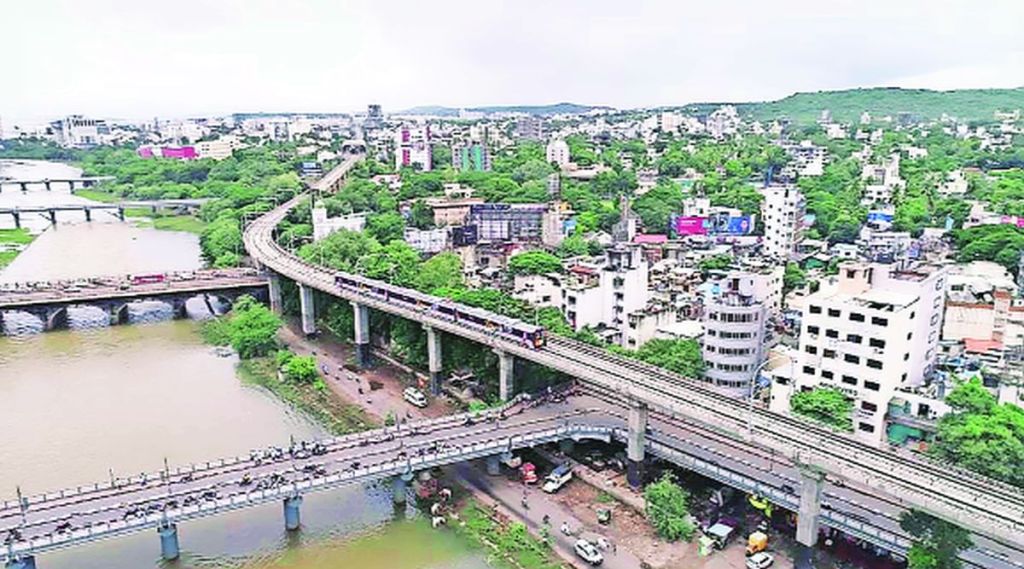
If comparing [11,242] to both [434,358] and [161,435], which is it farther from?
[434,358]

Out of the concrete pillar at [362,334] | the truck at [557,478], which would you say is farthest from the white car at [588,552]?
the concrete pillar at [362,334]

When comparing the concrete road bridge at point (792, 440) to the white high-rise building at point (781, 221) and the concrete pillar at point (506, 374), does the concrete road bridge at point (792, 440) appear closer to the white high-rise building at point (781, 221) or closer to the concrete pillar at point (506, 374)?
the concrete pillar at point (506, 374)

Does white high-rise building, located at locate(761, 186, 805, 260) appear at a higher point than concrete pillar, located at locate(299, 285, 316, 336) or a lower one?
higher

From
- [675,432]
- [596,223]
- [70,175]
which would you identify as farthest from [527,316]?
[70,175]

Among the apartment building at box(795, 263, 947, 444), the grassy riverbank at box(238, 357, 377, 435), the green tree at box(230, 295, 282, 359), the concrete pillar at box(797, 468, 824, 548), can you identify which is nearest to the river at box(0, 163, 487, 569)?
the grassy riverbank at box(238, 357, 377, 435)

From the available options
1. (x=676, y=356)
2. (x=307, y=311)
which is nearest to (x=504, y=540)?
(x=676, y=356)

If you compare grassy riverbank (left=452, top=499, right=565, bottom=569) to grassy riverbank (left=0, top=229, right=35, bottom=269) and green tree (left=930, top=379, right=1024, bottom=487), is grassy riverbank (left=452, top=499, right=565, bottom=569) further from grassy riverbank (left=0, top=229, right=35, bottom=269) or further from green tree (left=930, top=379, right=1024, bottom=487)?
grassy riverbank (left=0, top=229, right=35, bottom=269)

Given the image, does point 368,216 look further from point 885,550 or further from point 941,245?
point 885,550
